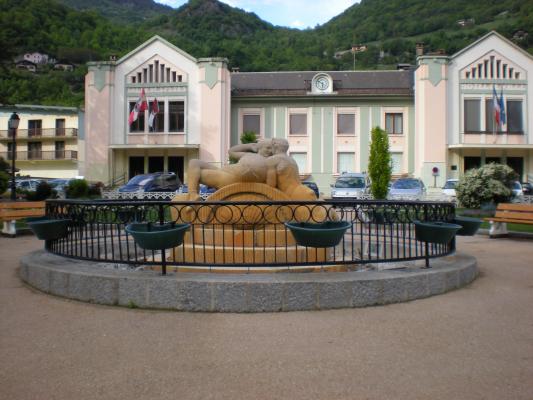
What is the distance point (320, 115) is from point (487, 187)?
2159cm

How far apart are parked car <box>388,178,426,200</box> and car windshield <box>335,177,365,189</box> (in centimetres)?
187

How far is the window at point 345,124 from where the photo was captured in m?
39.2

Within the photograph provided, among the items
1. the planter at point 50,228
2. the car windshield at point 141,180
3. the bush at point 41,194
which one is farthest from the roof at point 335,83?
the planter at point 50,228

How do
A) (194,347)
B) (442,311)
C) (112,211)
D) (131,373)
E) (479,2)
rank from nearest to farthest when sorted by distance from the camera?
(131,373)
(194,347)
(442,311)
(112,211)
(479,2)

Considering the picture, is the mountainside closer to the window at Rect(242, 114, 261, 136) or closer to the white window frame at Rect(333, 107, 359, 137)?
the window at Rect(242, 114, 261, 136)

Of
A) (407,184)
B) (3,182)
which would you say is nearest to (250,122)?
(407,184)

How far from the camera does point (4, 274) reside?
24.6 ft

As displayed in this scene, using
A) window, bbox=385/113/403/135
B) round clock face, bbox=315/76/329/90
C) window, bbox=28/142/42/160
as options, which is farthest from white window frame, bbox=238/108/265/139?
window, bbox=28/142/42/160

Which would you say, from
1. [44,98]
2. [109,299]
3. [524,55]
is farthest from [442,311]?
[44,98]

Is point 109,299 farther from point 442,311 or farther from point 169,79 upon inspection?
point 169,79

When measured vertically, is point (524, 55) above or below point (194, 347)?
above

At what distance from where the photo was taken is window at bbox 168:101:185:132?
38.2 metres

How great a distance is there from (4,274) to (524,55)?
42.1 m

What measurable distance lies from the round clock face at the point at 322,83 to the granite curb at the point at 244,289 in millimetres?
35050
